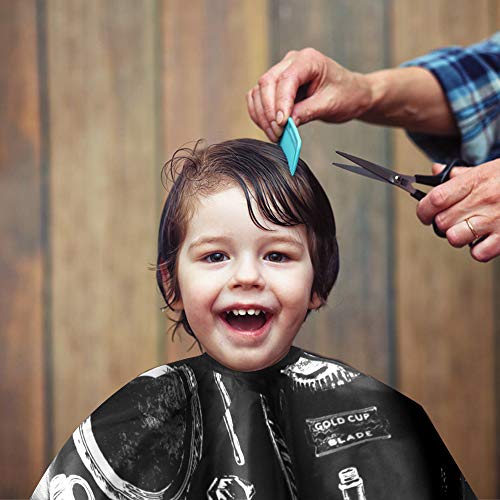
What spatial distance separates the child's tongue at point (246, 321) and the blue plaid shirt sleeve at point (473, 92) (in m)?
0.67

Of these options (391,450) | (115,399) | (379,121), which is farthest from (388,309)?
(115,399)

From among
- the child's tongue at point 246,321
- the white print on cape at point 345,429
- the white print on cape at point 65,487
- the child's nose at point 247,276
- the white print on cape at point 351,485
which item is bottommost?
the white print on cape at point 351,485

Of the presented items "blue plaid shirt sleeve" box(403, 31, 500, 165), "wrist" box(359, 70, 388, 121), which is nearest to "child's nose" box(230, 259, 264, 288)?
"wrist" box(359, 70, 388, 121)

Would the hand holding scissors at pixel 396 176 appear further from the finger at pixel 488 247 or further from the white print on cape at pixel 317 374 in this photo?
the white print on cape at pixel 317 374

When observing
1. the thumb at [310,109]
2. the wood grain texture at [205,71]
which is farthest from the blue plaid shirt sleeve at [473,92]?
the wood grain texture at [205,71]

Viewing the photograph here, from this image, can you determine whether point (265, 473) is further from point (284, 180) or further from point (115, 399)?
point (284, 180)

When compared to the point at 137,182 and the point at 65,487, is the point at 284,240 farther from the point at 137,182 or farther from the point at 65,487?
the point at 137,182

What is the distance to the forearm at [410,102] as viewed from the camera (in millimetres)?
1379

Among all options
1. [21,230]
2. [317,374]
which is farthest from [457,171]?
[21,230]

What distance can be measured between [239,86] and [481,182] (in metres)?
0.86

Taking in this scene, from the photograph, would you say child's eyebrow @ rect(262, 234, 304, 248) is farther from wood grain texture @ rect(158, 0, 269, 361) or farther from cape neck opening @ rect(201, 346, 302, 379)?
wood grain texture @ rect(158, 0, 269, 361)

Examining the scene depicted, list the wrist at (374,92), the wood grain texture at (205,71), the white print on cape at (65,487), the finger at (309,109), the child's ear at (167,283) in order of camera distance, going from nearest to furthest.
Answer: the white print on cape at (65,487)
the child's ear at (167,283)
the finger at (309,109)
the wrist at (374,92)
the wood grain texture at (205,71)

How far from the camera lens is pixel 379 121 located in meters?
1.44

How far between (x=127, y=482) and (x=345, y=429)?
0.27 meters
